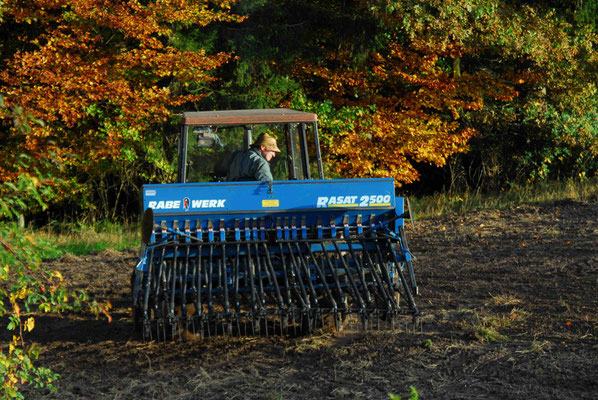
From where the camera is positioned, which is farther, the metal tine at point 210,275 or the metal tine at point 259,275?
the metal tine at point 259,275

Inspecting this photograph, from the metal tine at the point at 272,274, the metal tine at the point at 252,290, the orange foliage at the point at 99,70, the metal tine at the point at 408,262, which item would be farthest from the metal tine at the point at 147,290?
the orange foliage at the point at 99,70

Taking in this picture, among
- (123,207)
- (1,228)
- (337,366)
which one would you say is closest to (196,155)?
(337,366)

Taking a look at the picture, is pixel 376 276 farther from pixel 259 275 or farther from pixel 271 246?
pixel 271 246

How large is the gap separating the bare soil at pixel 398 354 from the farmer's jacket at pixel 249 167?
164cm

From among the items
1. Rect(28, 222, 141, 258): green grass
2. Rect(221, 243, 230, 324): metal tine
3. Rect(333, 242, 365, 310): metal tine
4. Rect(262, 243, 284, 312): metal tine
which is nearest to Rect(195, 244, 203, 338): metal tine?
Rect(221, 243, 230, 324): metal tine

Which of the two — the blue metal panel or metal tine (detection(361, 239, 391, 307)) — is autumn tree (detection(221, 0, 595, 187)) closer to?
the blue metal panel

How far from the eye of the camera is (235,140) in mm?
8320

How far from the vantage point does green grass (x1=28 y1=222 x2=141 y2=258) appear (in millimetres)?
13383

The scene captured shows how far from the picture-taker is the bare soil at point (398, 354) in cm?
520

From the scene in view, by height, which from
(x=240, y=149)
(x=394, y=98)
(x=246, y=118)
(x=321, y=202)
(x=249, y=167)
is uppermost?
(x=394, y=98)

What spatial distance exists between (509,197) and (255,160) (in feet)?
35.8

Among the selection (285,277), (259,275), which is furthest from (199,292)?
(285,277)

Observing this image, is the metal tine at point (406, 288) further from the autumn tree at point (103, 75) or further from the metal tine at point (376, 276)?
the autumn tree at point (103, 75)

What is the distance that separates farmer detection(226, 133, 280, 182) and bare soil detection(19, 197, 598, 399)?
5.58 feet
